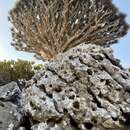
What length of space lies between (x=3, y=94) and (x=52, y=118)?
2927 millimetres

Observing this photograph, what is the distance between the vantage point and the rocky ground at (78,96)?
192 inches

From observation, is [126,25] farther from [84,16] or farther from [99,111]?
[99,111]

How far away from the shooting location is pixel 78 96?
510cm

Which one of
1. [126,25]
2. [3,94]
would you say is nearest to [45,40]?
[126,25]

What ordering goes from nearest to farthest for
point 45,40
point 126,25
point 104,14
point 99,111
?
→ point 99,111 → point 45,40 → point 104,14 → point 126,25

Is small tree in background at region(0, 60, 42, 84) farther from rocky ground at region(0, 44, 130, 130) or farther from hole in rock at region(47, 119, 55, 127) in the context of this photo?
hole in rock at region(47, 119, 55, 127)

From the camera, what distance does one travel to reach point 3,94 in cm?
764

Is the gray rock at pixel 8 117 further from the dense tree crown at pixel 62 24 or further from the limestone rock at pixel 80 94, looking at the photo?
the dense tree crown at pixel 62 24

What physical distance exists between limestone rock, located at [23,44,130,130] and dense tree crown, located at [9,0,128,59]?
19.9 ft

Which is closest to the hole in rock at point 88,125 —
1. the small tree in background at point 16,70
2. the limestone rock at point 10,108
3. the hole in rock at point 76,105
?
the hole in rock at point 76,105

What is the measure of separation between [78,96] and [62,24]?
727 centimetres

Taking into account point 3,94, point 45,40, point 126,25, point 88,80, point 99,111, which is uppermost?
point 126,25

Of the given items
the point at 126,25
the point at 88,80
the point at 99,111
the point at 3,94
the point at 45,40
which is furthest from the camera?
the point at 126,25

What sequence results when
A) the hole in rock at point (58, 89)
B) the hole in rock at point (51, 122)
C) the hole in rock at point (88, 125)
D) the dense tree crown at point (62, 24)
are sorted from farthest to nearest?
the dense tree crown at point (62, 24)
the hole in rock at point (58, 89)
the hole in rock at point (51, 122)
the hole in rock at point (88, 125)
